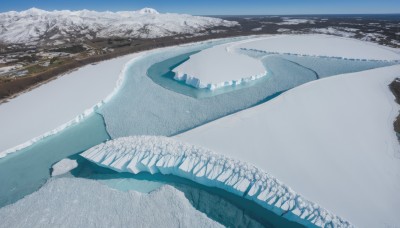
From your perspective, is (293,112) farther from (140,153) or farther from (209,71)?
(209,71)

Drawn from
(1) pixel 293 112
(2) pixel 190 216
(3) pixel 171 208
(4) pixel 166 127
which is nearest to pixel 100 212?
(3) pixel 171 208

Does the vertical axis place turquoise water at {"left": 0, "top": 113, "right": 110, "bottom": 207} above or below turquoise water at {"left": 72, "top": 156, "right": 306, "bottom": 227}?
above

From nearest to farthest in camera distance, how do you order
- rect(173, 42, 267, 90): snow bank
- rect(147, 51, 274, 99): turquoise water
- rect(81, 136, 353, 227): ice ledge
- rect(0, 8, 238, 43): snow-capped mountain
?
rect(81, 136, 353, 227): ice ledge < rect(147, 51, 274, 99): turquoise water < rect(173, 42, 267, 90): snow bank < rect(0, 8, 238, 43): snow-capped mountain

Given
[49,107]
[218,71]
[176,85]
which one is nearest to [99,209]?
[49,107]

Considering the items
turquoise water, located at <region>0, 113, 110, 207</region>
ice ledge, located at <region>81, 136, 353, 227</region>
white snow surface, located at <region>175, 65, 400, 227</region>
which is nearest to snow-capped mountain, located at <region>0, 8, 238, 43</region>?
turquoise water, located at <region>0, 113, 110, 207</region>

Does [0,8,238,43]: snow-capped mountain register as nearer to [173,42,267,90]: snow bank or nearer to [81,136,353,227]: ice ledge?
[173,42,267,90]: snow bank

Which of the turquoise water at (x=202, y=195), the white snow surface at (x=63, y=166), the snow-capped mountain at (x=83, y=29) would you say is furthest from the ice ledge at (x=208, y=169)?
the snow-capped mountain at (x=83, y=29)

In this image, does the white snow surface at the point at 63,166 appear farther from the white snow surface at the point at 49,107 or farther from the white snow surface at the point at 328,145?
the white snow surface at the point at 328,145
